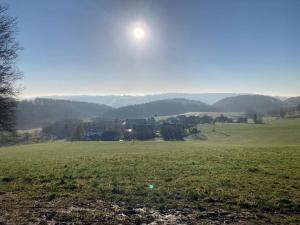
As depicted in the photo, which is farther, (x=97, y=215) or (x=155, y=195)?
(x=155, y=195)

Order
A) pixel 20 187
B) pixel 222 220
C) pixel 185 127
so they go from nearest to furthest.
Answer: pixel 222 220
pixel 20 187
pixel 185 127

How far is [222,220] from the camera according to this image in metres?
11.2

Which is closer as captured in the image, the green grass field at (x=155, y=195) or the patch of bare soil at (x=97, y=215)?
the patch of bare soil at (x=97, y=215)

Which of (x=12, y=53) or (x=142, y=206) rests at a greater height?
(x=12, y=53)

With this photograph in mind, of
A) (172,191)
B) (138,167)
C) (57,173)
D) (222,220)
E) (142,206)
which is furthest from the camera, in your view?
(138,167)

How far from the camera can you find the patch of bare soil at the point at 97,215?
1114 centimetres

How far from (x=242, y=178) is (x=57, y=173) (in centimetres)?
1077

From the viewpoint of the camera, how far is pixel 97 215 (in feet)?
38.5

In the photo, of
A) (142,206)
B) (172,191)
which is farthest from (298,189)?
(142,206)

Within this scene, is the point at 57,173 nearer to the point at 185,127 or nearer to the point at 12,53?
the point at 12,53

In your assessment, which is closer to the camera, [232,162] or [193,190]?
[193,190]

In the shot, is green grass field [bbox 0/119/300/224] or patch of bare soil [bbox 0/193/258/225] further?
green grass field [bbox 0/119/300/224]

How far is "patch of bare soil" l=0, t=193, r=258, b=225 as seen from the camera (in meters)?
11.1

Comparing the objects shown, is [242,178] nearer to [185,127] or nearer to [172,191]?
[172,191]
